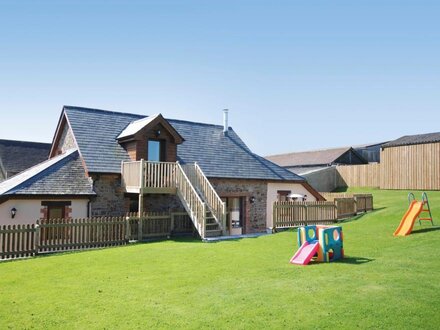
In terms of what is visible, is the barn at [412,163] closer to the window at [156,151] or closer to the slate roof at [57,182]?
the window at [156,151]

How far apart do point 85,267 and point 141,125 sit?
37.6 feet

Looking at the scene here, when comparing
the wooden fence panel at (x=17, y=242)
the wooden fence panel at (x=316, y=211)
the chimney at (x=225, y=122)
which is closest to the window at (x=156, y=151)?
the wooden fence panel at (x=316, y=211)

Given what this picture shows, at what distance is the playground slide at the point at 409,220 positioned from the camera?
54.2ft

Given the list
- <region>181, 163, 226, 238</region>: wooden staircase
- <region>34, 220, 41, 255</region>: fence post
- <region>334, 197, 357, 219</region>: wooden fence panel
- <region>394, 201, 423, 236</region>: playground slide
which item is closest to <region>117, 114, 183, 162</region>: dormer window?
<region>181, 163, 226, 238</region>: wooden staircase

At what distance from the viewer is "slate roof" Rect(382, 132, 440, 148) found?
3556 centimetres

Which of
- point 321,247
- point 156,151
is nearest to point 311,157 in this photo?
point 156,151

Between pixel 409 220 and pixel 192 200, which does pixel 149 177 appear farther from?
pixel 409 220

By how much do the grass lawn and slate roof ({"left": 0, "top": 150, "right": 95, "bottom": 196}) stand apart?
465 cm

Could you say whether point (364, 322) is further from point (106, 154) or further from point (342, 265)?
point (106, 154)

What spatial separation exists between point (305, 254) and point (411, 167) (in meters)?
28.8

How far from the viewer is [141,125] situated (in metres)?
22.9

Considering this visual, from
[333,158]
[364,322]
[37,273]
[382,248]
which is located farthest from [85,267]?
[333,158]

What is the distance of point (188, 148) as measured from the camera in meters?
26.2

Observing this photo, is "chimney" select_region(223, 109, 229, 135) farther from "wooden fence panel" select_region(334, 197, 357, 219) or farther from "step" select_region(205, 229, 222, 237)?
"step" select_region(205, 229, 222, 237)
